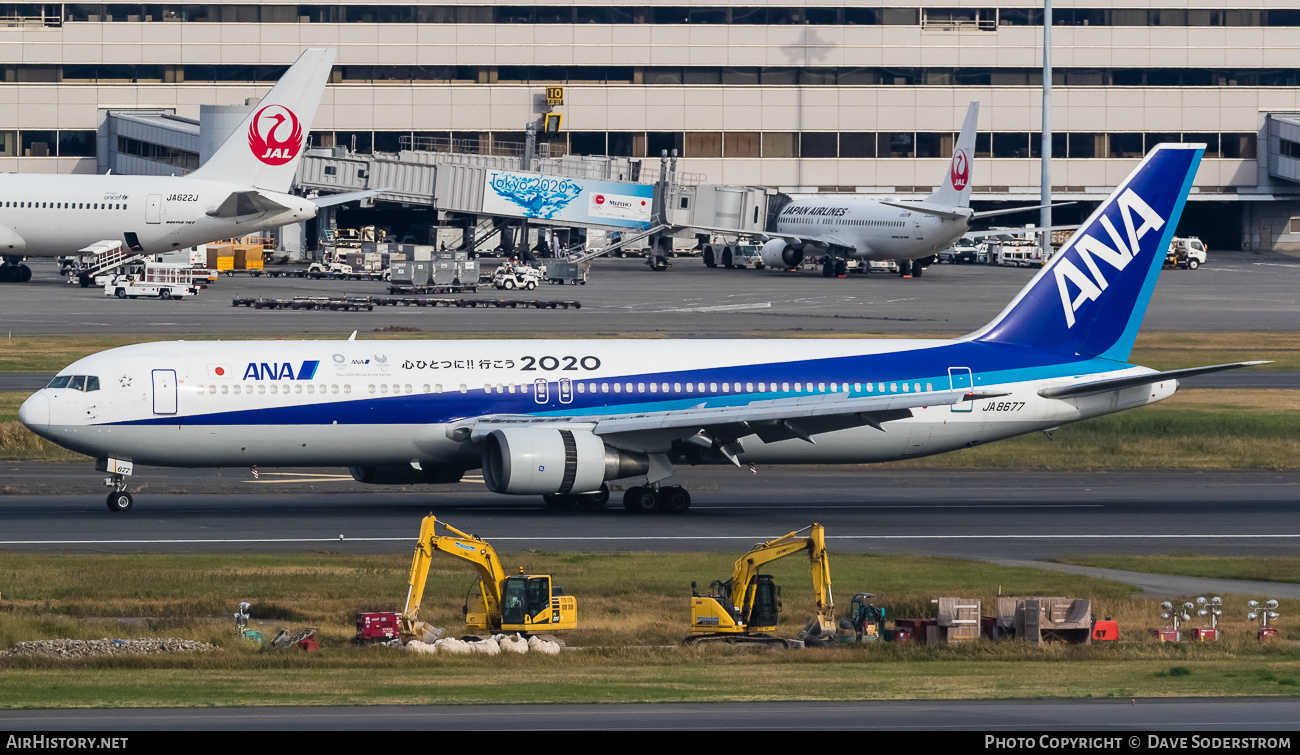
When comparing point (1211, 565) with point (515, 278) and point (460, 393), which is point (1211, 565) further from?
point (515, 278)

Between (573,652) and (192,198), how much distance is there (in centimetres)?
8132

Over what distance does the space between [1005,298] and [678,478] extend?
58609mm

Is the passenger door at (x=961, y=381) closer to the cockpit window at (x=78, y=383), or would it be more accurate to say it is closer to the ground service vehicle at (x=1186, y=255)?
the cockpit window at (x=78, y=383)

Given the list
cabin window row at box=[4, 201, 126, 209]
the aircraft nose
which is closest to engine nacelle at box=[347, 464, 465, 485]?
the aircraft nose

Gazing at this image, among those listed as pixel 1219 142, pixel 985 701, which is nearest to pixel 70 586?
pixel 985 701

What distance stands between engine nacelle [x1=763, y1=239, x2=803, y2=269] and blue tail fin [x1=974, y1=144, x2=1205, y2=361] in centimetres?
8362

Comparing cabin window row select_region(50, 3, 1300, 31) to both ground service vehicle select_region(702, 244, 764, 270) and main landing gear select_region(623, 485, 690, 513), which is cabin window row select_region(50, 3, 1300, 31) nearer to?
ground service vehicle select_region(702, 244, 764, 270)

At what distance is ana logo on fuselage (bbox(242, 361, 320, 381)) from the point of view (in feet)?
133

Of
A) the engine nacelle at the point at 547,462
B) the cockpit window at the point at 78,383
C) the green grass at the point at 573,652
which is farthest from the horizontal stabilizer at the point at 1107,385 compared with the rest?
the cockpit window at the point at 78,383

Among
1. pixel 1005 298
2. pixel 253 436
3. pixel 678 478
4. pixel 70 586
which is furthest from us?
pixel 1005 298

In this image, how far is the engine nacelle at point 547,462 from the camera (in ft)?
127

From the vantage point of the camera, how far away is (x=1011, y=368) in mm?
43969

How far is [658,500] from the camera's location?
138ft

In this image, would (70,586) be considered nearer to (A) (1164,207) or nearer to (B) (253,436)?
(B) (253,436)
